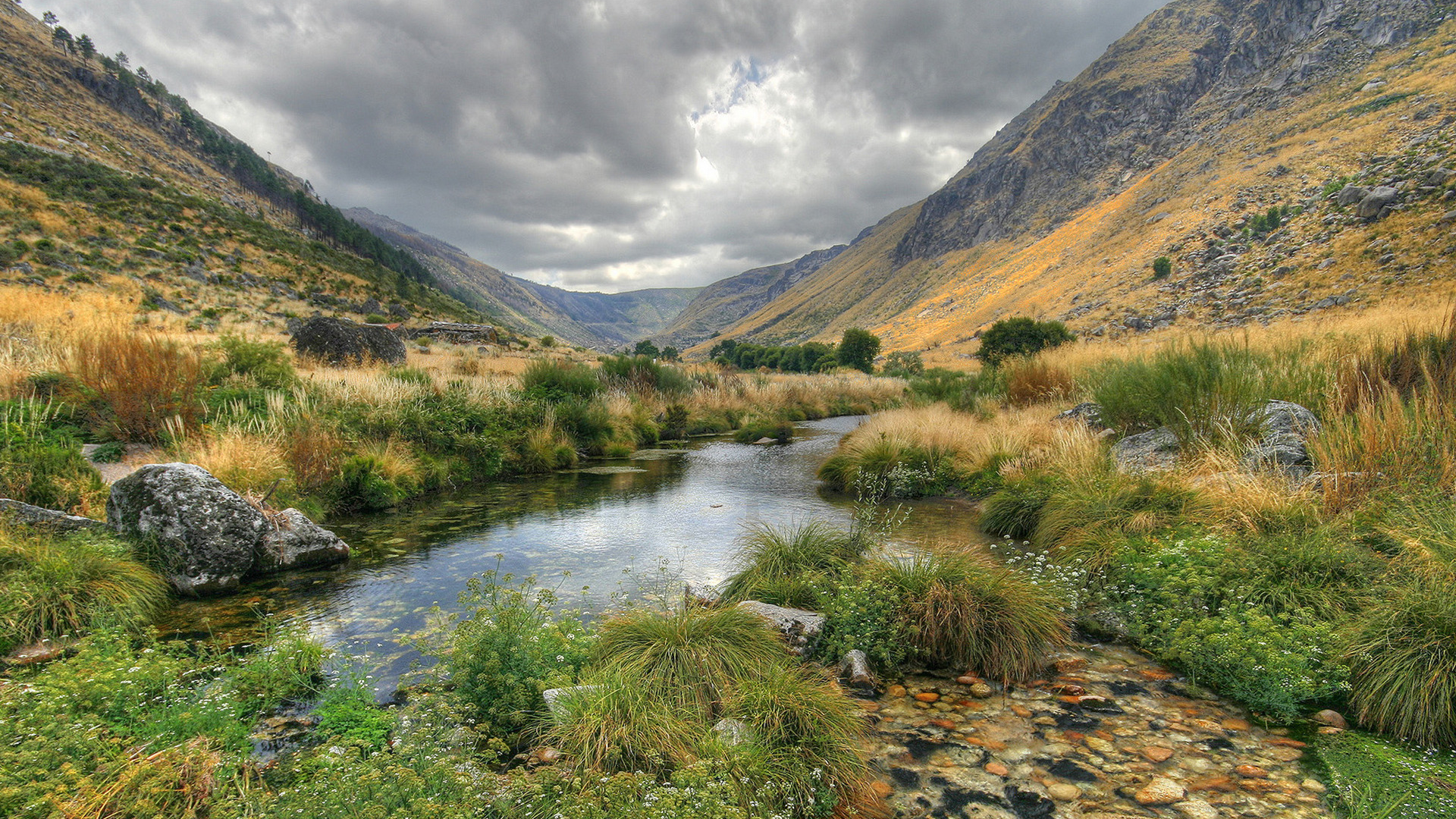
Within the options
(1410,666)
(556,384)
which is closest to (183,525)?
(1410,666)

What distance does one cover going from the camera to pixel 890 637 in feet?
14.4

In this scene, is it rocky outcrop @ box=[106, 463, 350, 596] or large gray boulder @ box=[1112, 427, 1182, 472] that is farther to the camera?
large gray boulder @ box=[1112, 427, 1182, 472]

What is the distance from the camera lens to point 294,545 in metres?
6.48

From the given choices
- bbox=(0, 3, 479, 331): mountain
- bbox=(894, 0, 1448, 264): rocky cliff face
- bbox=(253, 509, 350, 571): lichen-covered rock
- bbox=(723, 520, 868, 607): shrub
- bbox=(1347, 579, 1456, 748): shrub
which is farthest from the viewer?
bbox=(894, 0, 1448, 264): rocky cliff face

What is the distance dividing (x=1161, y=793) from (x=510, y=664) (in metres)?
3.57

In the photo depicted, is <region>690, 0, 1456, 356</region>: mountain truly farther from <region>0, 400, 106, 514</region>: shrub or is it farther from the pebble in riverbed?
<region>0, 400, 106, 514</region>: shrub

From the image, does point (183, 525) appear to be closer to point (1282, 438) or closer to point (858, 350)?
point (1282, 438)

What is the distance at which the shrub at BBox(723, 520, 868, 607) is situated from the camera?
16.9ft

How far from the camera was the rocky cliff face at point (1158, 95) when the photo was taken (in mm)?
73938

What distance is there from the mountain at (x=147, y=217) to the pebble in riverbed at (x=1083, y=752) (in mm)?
20792

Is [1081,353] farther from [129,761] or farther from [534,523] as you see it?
[129,761]

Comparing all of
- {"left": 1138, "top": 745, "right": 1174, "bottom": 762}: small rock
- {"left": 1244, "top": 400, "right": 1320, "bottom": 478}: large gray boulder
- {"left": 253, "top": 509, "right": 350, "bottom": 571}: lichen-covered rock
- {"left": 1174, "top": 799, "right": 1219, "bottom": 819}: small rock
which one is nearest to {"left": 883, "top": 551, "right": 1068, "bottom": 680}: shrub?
{"left": 1138, "top": 745, "right": 1174, "bottom": 762}: small rock

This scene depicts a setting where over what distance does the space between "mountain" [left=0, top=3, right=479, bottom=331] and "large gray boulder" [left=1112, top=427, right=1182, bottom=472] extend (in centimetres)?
2289

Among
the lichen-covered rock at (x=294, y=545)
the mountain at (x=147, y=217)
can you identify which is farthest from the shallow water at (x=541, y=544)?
the mountain at (x=147, y=217)
